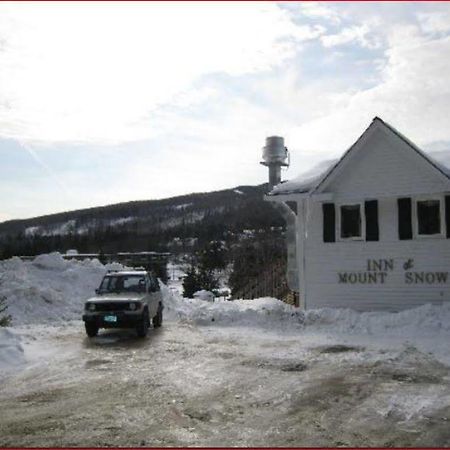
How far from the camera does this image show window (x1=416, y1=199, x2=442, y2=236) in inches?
660

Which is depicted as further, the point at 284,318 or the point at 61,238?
the point at 61,238

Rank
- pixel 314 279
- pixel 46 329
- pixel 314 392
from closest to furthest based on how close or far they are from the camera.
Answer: pixel 314 392 < pixel 46 329 < pixel 314 279

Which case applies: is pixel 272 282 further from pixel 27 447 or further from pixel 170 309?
pixel 27 447

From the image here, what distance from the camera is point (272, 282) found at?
1171 inches

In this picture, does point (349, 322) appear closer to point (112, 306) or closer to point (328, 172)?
point (328, 172)

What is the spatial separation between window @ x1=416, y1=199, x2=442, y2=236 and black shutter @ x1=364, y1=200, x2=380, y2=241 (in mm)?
1225

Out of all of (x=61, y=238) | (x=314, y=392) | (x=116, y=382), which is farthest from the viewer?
(x=61, y=238)

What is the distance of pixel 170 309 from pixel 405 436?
1502 centimetres

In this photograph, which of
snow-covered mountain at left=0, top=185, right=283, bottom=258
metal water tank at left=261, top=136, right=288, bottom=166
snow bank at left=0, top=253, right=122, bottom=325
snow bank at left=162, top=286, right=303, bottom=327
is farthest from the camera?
snow-covered mountain at left=0, top=185, right=283, bottom=258

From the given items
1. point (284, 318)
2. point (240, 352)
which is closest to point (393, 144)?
point (284, 318)

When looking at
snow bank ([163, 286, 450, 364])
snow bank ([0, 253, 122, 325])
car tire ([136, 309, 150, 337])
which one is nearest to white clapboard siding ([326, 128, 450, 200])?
snow bank ([163, 286, 450, 364])

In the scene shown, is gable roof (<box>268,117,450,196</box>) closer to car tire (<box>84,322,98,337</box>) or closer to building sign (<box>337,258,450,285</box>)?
building sign (<box>337,258,450,285</box>)

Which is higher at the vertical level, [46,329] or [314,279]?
[314,279]

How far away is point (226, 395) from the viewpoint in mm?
8398
